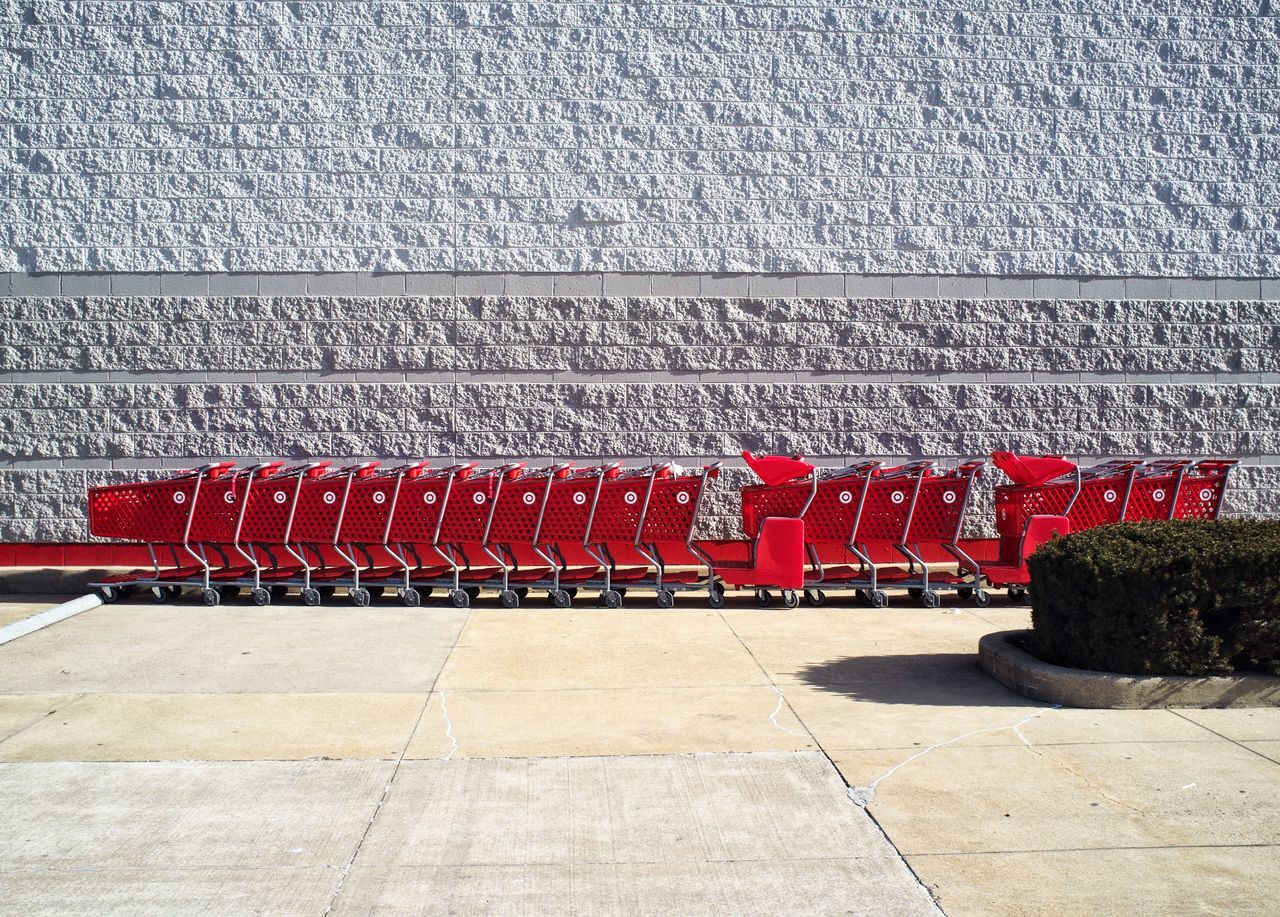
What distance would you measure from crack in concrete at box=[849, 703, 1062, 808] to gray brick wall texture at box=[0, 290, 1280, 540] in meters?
6.04

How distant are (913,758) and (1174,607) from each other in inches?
86.8

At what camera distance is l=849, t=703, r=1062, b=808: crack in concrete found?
18.5ft

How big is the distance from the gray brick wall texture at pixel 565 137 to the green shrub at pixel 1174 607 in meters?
6.30

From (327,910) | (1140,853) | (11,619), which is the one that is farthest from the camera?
(11,619)

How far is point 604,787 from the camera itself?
5.84 metres

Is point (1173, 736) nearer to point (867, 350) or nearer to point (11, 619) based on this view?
point (867, 350)

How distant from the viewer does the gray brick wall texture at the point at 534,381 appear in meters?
12.8

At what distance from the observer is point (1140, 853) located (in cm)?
496

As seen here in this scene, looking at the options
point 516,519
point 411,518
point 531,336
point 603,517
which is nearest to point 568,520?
point 603,517

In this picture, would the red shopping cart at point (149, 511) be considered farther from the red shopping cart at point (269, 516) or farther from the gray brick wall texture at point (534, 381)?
the gray brick wall texture at point (534, 381)

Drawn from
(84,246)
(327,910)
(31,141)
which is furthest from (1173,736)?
(31,141)

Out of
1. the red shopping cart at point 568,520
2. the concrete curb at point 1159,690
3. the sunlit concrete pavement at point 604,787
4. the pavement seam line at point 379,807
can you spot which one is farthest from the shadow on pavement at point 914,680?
the red shopping cart at point 568,520

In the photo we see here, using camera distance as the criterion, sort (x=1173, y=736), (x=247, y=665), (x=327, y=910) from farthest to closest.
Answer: (x=247, y=665) → (x=1173, y=736) → (x=327, y=910)

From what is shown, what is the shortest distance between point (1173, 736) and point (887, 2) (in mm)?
9232
